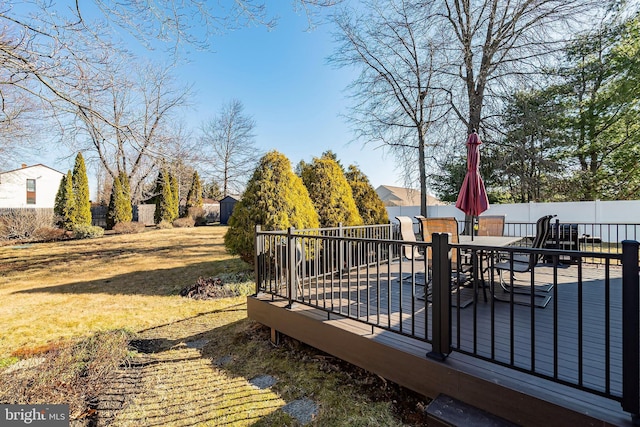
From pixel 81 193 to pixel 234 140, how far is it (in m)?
11.7

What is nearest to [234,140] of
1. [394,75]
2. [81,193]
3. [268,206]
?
[81,193]

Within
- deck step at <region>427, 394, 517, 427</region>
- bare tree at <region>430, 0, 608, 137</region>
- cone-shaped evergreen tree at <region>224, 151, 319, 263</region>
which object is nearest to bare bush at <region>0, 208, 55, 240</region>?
cone-shaped evergreen tree at <region>224, 151, 319, 263</region>

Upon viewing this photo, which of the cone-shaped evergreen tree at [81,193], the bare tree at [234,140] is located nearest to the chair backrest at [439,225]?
the cone-shaped evergreen tree at [81,193]

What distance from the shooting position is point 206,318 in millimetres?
5027

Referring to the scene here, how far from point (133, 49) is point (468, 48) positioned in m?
9.56

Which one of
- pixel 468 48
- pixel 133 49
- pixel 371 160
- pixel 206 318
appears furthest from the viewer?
pixel 371 160

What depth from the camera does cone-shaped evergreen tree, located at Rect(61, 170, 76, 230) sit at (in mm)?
15914

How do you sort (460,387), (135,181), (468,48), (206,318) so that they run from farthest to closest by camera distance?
(135,181) → (468,48) → (206,318) → (460,387)

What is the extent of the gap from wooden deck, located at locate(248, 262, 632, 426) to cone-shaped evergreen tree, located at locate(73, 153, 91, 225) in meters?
18.0

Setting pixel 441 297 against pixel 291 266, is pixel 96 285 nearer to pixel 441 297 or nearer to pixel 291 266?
pixel 291 266

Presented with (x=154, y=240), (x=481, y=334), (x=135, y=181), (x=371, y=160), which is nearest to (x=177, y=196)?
(x=135, y=181)

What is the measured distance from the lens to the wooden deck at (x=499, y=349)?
5.89ft

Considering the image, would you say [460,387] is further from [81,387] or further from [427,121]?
[427,121]

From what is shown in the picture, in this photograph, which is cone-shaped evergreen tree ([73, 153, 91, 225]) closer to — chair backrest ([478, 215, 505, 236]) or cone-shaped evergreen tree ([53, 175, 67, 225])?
cone-shaped evergreen tree ([53, 175, 67, 225])
